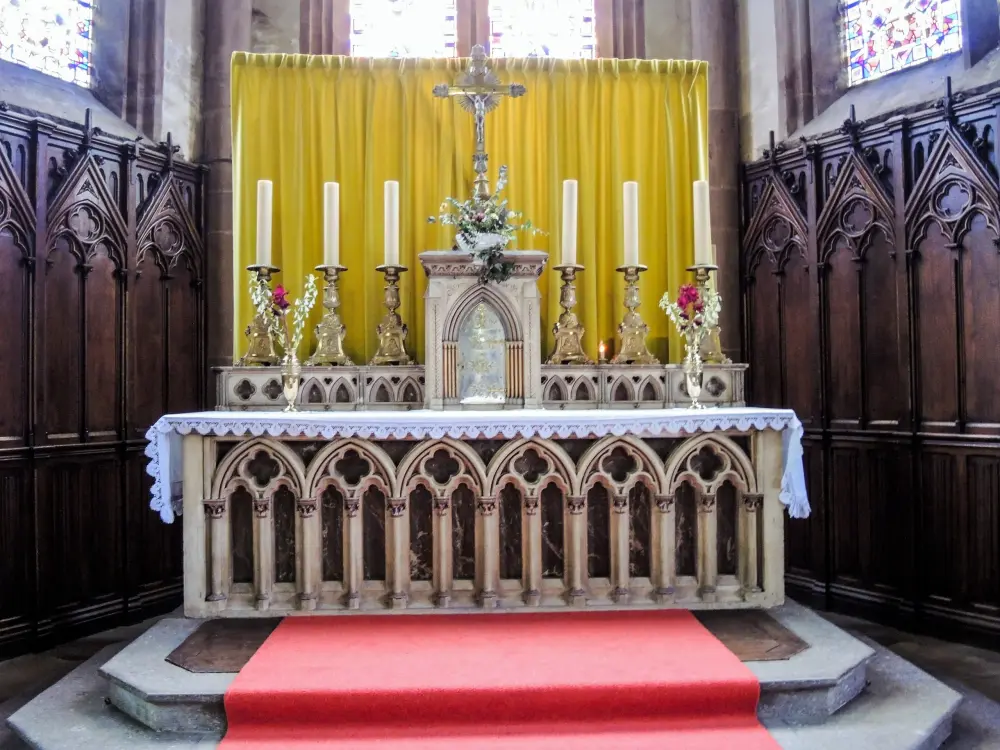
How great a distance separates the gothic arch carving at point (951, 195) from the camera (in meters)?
4.65

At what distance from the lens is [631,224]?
510 cm

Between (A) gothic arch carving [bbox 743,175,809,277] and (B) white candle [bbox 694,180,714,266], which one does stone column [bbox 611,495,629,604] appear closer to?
(B) white candle [bbox 694,180,714,266]

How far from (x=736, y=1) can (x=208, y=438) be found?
5.01 metres

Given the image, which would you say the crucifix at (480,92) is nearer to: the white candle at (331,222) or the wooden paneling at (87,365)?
the white candle at (331,222)

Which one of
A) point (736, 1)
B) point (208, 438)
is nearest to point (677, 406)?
point (208, 438)

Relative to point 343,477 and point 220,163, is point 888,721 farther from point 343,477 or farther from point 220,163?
point 220,163

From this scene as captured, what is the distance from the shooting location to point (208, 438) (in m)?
4.28

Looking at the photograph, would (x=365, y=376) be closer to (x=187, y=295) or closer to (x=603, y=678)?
(x=187, y=295)

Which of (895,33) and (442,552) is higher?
(895,33)

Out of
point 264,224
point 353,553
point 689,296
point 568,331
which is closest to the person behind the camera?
point 353,553

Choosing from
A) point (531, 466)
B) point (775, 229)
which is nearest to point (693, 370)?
point (531, 466)

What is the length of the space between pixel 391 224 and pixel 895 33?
12.5 feet

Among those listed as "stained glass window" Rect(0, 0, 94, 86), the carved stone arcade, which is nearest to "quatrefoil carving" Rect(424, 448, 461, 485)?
the carved stone arcade

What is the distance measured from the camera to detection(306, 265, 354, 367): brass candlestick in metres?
5.11
